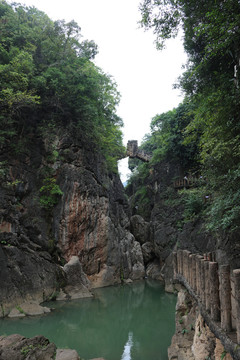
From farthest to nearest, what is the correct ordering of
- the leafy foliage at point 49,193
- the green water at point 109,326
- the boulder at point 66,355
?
the leafy foliage at point 49,193
the green water at point 109,326
the boulder at point 66,355

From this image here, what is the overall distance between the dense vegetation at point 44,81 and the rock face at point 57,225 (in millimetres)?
907

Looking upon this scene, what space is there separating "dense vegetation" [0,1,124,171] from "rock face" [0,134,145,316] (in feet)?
2.98

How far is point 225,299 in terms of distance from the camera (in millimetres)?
3281

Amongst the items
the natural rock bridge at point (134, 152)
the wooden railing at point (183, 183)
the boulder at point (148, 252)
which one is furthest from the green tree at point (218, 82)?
the natural rock bridge at point (134, 152)

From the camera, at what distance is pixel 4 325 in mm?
8477

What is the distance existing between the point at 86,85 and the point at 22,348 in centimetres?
1346

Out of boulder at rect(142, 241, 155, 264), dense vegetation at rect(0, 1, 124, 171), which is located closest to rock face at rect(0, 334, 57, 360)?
dense vegetation at rect(0, 1, 124, 171)

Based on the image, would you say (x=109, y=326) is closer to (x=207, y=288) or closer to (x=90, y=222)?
(x=90, y=222)

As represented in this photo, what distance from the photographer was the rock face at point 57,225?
10.8 metres

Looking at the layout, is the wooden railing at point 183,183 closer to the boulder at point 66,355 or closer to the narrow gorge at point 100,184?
the narrow gorge at point 100,184

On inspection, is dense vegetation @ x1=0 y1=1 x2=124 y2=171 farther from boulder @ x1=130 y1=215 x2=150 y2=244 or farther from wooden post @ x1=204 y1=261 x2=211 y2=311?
wooden post @ x1=204 y1=261 x2=211 y2=311

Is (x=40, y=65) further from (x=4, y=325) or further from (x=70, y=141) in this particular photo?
(x=4, y=325)

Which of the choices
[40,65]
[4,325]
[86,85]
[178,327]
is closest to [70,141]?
[86,85]

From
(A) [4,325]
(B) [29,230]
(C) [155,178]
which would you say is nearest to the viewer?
(A) [4,325]
